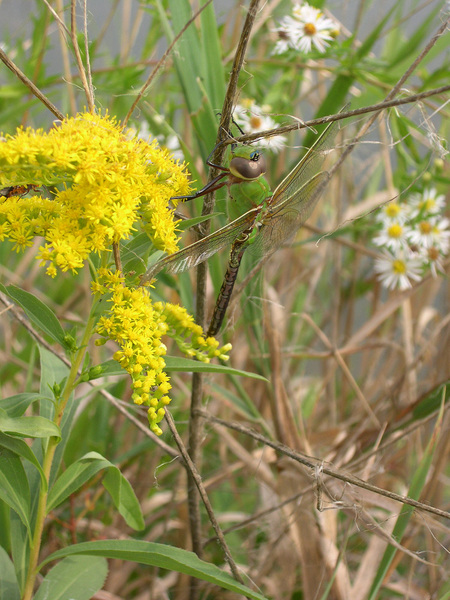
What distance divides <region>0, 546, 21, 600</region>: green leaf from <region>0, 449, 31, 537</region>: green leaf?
87 mm

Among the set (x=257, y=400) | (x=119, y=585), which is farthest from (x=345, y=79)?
(x=119, y=585)

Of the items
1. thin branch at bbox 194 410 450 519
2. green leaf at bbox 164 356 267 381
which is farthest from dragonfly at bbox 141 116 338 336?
thin branch at bbox 194 410 450 519

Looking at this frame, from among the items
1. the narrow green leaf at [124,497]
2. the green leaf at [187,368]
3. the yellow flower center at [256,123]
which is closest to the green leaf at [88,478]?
the narrow green leaf at [124,497]

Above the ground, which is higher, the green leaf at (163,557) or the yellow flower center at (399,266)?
the yellow flower center at (399,266)

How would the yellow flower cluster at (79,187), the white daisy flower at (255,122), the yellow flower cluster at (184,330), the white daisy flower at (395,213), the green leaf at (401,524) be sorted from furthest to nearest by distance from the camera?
the white daisy flower at (395,213) → the white daisy flower at (255,122) → the green leaf at (401,524) → the yellow flower cluster at (184,330) → the yellow flower cluster at (79,187)

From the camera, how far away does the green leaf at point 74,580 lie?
704 mm

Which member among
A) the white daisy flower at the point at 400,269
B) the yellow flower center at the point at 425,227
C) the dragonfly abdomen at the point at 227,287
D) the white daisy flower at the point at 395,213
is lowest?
the dragonfly abdomen at the point at 227,287

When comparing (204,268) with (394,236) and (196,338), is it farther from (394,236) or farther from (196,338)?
(394,236)

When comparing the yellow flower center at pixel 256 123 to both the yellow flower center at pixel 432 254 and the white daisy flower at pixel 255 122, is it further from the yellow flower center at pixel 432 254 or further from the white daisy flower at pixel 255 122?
the yellow flower center at pixel 432 254

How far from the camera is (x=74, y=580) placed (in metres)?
0.72

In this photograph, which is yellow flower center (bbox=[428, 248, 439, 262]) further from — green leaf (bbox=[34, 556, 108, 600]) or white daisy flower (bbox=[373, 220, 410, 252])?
green leaf (bbox=[34, 556, 108, 600])

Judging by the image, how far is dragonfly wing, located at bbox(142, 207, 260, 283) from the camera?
A: 0.66 metres

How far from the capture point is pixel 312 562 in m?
1.12

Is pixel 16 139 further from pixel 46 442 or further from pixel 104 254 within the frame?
pixel 46 442
